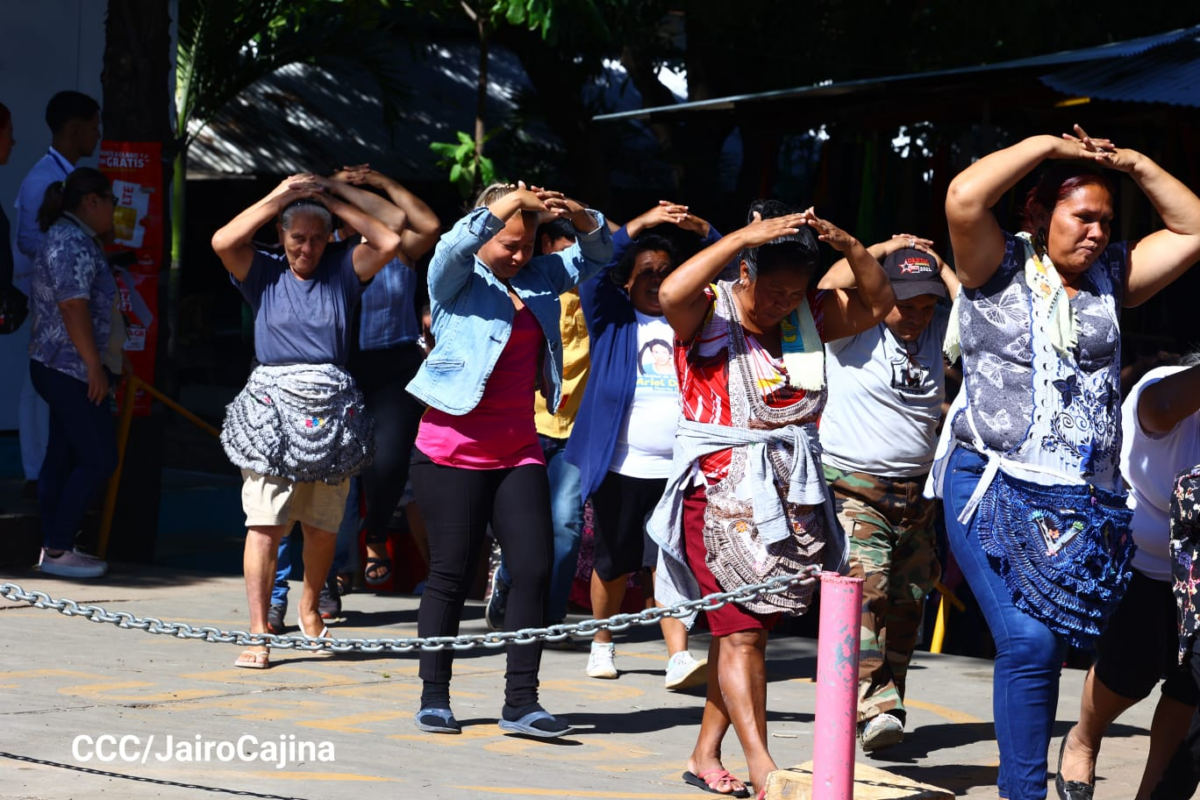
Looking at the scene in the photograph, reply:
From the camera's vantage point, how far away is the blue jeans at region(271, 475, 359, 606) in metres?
7.69

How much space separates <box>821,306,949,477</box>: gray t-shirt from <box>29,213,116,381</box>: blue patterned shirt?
402 centimetres

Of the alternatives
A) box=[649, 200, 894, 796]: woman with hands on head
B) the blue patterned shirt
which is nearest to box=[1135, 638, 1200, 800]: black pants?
box=[649, 200, 894, 796]: woman with hands on head

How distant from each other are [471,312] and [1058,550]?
2.31m

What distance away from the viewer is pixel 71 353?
27.7 ft

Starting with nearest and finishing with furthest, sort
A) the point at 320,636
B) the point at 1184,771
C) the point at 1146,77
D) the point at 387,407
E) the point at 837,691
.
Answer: the point at 837,691
the point at 1184,771
the point at 320,636
the point at 387,407
the point at 1146,77

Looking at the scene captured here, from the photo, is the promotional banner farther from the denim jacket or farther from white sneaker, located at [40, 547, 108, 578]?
the denim jacket

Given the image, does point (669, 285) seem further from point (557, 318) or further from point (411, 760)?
point (411, 760)

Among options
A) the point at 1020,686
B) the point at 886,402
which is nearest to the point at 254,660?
the point at 886,402

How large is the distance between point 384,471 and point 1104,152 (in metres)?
4.49

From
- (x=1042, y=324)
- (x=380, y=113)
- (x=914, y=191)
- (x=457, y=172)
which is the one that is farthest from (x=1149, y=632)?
(x=380, y=113)

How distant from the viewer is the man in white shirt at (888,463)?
617 centimetres

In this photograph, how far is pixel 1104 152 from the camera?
4.63m

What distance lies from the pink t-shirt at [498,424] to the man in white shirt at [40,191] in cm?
373

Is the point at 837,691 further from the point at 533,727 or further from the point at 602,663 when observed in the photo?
the point at 602,663
